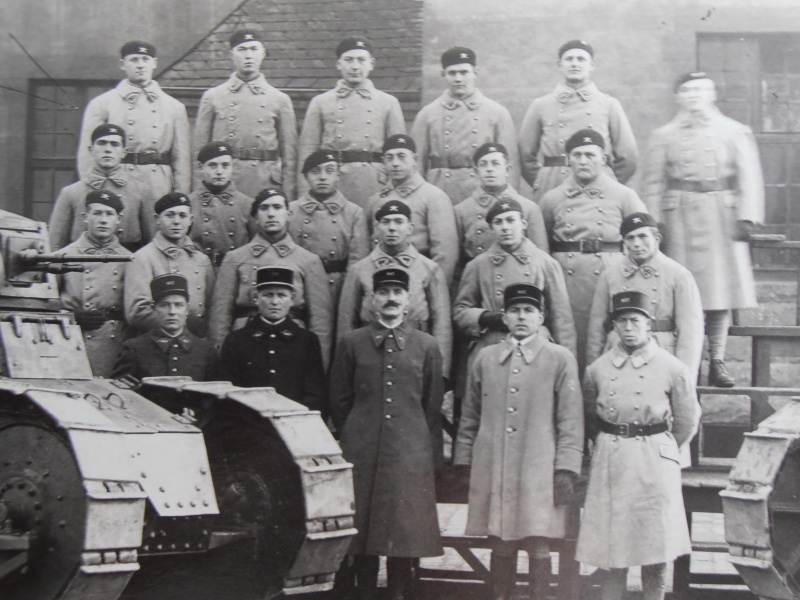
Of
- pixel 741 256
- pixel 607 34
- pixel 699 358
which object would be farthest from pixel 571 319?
pixel 607 34

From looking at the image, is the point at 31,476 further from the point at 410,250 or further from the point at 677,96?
the point at 677,96

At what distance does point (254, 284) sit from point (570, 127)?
6.97ft

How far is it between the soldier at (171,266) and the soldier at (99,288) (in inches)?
5.2

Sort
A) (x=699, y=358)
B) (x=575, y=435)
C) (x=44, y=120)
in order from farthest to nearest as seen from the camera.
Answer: (x=44, y=120), (x=699, y=358), (x=575, y=435)

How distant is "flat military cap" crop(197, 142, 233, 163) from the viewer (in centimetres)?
673

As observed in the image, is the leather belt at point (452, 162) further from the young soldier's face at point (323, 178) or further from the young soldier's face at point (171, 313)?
the young soldier's face at point (171, 313)

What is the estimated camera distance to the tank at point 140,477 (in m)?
4.44

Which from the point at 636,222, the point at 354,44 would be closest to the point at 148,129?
the point at 354,44

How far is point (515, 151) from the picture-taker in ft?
22.6

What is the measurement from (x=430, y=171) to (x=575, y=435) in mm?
2124

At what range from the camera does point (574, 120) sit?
6.76 m

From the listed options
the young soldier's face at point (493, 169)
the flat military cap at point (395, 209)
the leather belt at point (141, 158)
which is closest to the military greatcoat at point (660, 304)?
the young soldier's face at point (493, 169)

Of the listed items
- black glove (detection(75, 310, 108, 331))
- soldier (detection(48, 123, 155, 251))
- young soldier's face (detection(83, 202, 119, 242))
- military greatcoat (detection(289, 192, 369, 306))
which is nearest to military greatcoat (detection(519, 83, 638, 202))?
military greatcoat (detection(289, 192, 369, 306))

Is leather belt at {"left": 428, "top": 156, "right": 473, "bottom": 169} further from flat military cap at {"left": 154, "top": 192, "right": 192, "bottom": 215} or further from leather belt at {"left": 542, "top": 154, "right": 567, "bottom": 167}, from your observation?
flat military cap at {"left": 154, "top": 192, "right": 192, "bottom": 215}
